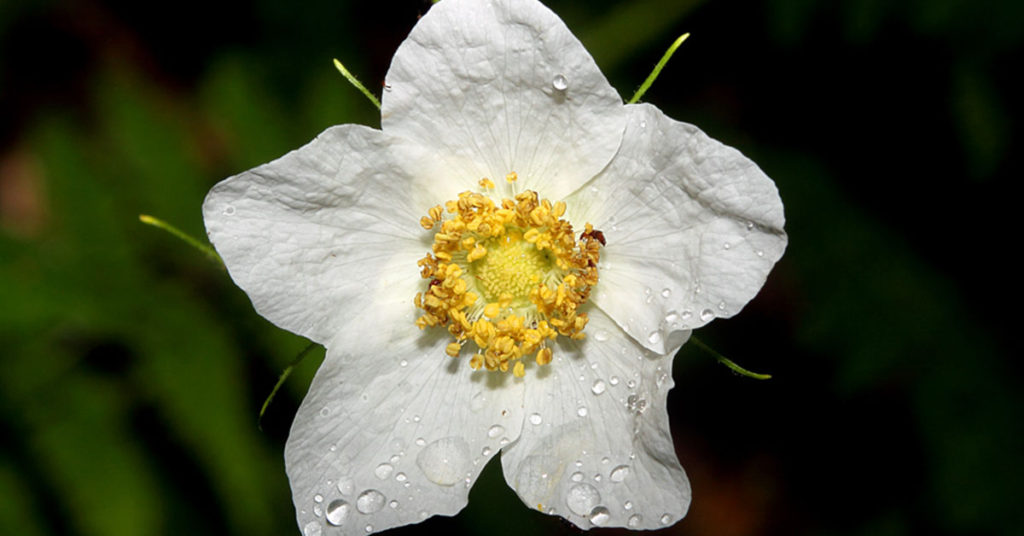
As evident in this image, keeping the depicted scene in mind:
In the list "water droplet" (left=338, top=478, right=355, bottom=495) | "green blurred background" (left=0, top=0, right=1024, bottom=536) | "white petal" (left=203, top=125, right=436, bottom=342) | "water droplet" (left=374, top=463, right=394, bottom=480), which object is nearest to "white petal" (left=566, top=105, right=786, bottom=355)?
"white petal" (left=203, top=125, right=436, bottom=342)

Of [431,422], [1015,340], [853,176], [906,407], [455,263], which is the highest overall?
[455,263]

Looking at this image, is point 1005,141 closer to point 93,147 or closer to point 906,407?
point 906,407

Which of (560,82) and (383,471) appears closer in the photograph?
(560,82)

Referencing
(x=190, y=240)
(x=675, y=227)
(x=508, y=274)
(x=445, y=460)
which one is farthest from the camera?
(x=508, y=274)

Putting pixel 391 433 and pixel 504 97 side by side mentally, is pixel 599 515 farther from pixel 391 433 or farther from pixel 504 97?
pixel 504 97

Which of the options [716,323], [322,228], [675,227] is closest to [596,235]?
[675,227]

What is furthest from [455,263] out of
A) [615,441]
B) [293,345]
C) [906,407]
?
[906,407]
